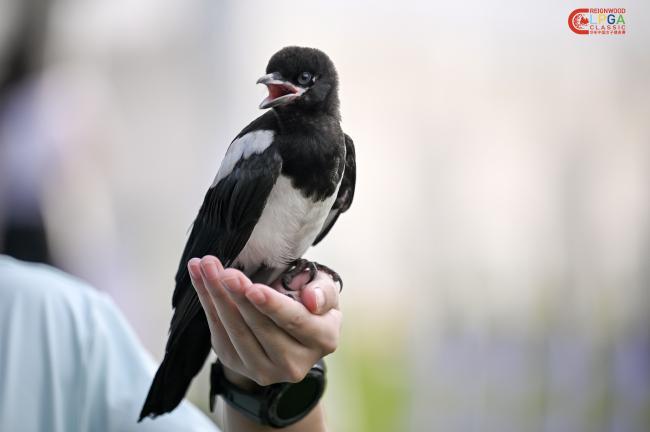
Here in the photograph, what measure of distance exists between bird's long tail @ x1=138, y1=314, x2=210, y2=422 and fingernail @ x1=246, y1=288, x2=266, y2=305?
102mm

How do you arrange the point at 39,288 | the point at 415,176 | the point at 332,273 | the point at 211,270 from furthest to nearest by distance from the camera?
the point at 39,288 → the point at 415,176 → the point at 332,273 → the point at 211,270

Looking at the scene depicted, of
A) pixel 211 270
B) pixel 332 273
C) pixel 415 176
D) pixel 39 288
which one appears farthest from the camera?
pixel 39 288

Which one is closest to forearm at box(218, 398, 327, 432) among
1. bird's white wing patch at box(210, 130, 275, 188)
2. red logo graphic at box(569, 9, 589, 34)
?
bird's white wing patch at box(210, 130, 275, 188)

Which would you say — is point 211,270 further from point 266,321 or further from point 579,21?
point 579,21

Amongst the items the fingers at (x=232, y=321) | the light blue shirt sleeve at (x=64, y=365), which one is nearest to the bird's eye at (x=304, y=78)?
the fingers at (x=232, y=321)

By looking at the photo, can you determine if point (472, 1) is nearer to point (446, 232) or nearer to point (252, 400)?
point (446, 232)

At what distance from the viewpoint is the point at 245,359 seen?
0.42 metres

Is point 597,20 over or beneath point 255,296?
over

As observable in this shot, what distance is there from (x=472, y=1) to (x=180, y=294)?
365 mm

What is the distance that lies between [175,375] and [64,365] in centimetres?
29

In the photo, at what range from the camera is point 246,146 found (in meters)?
0.38

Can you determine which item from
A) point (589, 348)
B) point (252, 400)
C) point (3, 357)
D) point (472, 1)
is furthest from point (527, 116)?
point (3, 357)

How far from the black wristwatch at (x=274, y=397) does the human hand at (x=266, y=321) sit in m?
0.06

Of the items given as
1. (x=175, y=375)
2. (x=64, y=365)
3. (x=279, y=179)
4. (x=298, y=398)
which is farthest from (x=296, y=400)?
(x=64, y=365)
